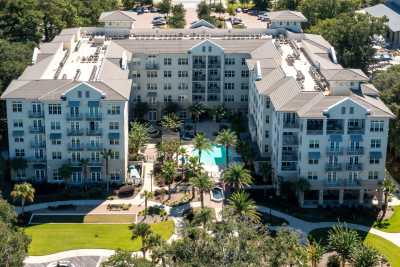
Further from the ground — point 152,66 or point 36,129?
point 152,66

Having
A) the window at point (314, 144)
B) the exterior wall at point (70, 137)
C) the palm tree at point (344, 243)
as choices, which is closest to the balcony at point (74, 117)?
the exterior wall at point (70, 137)

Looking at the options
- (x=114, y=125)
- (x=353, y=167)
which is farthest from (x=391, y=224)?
(x=114, y=125)

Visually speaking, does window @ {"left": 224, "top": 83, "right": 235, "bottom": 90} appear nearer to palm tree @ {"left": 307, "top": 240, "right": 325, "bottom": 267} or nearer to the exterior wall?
the exterior wall

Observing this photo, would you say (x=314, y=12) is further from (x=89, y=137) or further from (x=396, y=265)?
(x=396, y=265)

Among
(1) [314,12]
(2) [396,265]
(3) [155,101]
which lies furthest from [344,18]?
(2) [396,265]

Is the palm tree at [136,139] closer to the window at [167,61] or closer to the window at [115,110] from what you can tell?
the window at [115,110]

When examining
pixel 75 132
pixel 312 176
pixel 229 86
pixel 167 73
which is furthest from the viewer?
pixel 229 86

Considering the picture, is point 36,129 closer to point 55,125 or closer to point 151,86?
point 55,125

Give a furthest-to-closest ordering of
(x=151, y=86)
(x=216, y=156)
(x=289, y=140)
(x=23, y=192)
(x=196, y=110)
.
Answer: (x=151, y=86)
(x=196, y=110)
(x=216, y=156)
(x=289, y=140)
(x=23, y=192)
